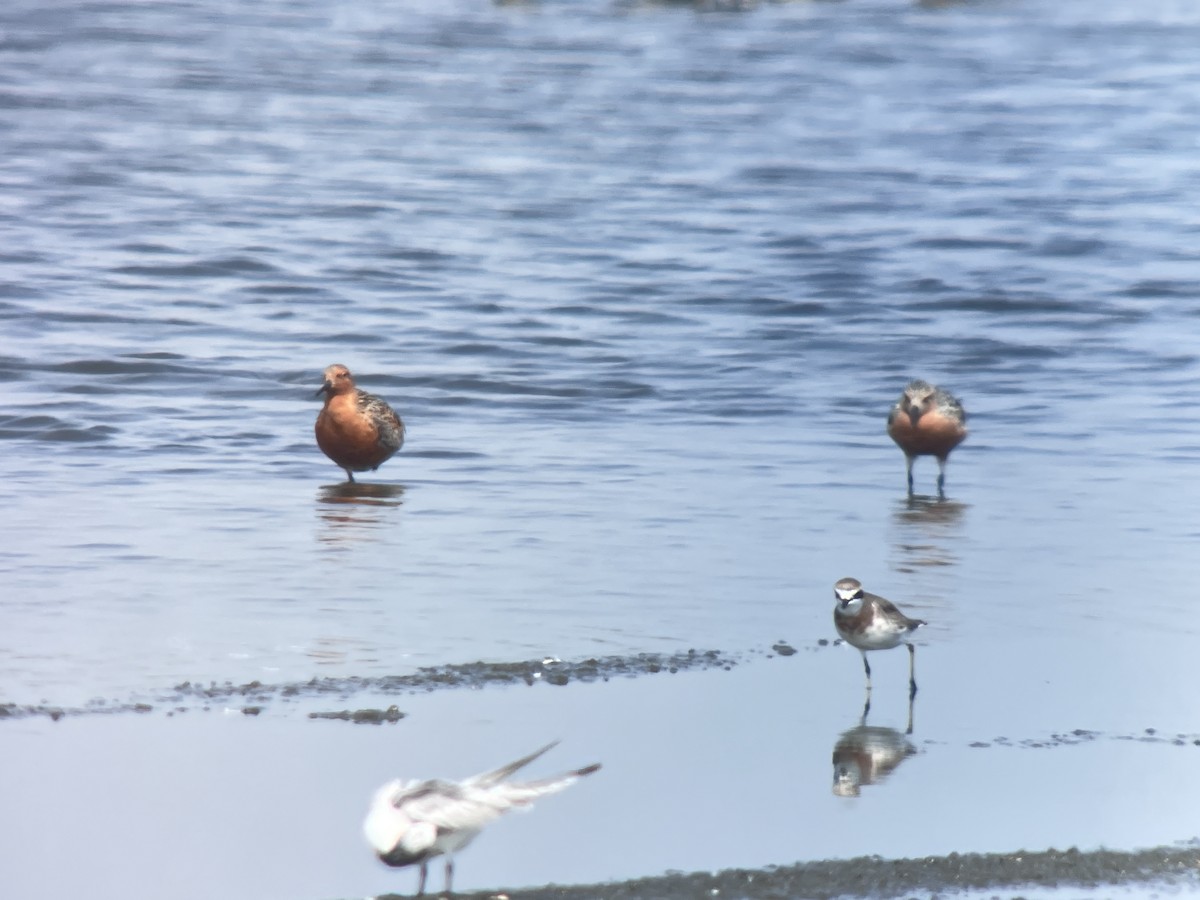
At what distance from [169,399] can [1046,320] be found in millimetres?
10621

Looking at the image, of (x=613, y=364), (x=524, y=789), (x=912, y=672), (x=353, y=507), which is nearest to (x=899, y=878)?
(x=524, y=789)

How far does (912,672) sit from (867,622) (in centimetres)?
36

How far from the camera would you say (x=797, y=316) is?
2336 centimetres

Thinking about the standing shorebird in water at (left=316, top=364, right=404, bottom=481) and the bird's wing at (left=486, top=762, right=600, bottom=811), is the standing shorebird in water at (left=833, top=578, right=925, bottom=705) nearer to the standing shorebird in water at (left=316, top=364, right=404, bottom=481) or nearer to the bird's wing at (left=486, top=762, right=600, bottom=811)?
the bird's wing at (left=486, top=762, right=600, bottom=811)

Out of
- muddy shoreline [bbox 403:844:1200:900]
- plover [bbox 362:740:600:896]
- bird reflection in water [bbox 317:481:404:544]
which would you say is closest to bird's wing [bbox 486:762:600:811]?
plover [bbox 362:740:600:896]

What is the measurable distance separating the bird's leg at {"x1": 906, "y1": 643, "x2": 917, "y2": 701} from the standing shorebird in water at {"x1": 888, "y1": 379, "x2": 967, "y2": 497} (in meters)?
5.16

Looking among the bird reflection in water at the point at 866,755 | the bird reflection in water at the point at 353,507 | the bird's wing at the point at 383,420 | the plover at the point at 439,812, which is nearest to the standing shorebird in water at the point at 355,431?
the bird's wing at the point at 383,420

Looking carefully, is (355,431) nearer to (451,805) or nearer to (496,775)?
(496,775)

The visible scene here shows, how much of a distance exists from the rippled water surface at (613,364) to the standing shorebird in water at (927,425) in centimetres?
32

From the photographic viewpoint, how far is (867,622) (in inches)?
336

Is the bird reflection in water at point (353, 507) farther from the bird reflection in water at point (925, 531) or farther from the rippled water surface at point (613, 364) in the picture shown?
the bird reflection in water at point (925, 531)

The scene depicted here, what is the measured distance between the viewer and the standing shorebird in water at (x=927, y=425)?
14109 millimetres

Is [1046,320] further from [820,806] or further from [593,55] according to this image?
[593,55]

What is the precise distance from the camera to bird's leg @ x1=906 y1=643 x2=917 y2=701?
8.55m
